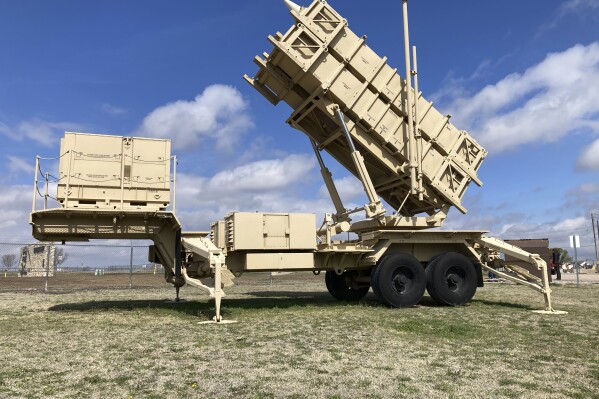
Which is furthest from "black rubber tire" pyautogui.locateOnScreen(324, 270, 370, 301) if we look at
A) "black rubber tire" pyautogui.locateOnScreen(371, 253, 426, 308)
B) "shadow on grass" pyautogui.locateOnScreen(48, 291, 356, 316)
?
"black rubber tire" pyautogui.locateOnScreen(371, 253, 426, 308)

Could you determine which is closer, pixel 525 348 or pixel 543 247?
pixel 525 348

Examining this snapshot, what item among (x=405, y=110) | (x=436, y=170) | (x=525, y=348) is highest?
(x=405, y=110)

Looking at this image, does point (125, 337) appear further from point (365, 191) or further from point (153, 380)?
point (365, 191)

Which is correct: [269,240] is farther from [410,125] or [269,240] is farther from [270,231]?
[410,125]

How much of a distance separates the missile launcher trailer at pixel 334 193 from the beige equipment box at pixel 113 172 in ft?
0.07

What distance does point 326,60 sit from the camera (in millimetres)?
10398

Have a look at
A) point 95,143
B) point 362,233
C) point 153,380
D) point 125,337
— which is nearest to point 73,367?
point 153,380

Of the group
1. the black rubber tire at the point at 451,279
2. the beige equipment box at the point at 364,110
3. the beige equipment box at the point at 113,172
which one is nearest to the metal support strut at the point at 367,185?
the beige equipment box at the point at 364,110

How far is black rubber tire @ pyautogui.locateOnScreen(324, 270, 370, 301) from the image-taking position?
40.6 ft

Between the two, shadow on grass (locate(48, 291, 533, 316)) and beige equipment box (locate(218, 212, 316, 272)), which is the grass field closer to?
shadow on grass (locate(48, 291, 533, 316))

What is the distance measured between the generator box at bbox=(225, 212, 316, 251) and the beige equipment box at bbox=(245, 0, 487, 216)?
8.06 ft

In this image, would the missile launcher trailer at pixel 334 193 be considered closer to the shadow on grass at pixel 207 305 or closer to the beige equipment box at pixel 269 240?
the beige equipment box at pixel 269 240

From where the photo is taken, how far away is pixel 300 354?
5.68 metres

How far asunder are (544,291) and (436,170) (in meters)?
3.65
